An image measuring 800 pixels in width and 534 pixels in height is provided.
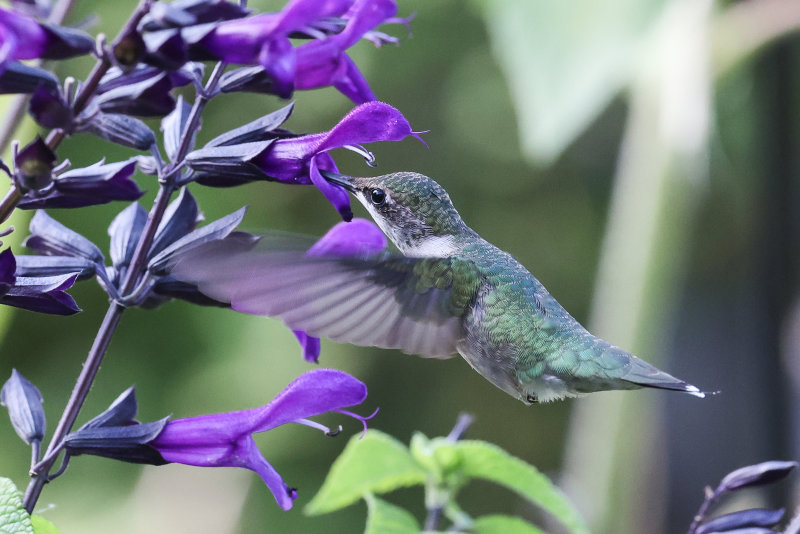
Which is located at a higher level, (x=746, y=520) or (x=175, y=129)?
(x=175, y=129)

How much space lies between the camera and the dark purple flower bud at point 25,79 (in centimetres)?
69

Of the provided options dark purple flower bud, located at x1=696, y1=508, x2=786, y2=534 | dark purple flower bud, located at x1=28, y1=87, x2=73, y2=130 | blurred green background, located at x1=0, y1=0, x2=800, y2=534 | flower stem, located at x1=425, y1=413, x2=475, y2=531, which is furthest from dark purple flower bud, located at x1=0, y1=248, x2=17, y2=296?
blurred green background, located at x1=0, y1=0, x2=800, y2=534

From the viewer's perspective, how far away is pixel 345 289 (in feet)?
2.97

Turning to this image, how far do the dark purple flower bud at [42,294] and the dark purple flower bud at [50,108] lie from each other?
13 cm

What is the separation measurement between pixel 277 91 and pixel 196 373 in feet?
6.77

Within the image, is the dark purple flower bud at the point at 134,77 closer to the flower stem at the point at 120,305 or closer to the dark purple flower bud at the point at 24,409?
the flower stem at the point at 120,305

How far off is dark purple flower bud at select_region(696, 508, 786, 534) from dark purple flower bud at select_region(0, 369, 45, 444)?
0.60 metres

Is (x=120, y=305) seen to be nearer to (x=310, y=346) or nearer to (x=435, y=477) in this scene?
(x=310, y=346)

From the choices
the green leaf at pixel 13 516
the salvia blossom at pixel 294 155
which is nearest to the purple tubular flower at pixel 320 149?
the salvia blossom at pixel 294 155

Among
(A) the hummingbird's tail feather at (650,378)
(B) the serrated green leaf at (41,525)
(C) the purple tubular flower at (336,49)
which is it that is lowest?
(B) the serrated green leaf at (41,525)

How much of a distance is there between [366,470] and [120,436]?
261 millimetres

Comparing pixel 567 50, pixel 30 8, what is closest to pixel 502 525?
pixel 30 8

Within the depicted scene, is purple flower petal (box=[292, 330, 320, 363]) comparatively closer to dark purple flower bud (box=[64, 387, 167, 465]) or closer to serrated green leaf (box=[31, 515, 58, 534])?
dark purple flower bud (box=[64, 387, 167, 465])

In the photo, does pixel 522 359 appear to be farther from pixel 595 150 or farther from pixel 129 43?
pixel 595 150
